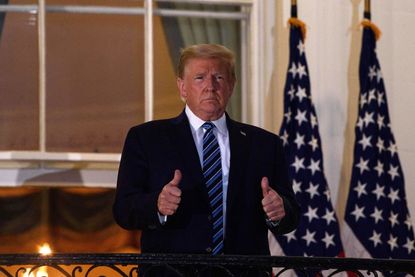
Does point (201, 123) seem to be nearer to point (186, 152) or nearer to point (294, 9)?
point (186, 152)

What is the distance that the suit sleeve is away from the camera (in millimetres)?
4016

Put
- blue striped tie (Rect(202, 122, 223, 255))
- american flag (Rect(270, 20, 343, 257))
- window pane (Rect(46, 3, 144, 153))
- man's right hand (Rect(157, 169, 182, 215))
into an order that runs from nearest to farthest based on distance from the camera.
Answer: man's right hand (Rect(157, 169, 182, 215)) < blue striped tie (Rect(202, 122, 223, 255)) < american flag (Rect(270, 20, 343, 257)) < window pane (Rect(46, 3, 144, 153))

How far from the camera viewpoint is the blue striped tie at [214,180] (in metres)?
4.11

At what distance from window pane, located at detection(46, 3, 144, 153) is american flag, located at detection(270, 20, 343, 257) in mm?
918

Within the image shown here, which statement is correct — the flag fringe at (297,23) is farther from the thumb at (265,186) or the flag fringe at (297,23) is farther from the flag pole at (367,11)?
the thumb at (265,186)

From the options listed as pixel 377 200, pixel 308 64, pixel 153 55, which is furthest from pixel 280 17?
pixel 377 200

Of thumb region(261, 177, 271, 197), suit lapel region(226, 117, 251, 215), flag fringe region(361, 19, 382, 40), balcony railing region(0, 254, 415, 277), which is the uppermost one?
flag fringe region(361, 19, 382, 40)

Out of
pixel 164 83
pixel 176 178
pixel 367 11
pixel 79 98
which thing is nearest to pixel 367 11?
pixel 367 11

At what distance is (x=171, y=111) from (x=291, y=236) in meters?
1.07

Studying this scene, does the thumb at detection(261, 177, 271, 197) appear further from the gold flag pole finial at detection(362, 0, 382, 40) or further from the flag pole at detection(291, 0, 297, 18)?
the gold flag pole finial at detection(362, 0, 382, 40)

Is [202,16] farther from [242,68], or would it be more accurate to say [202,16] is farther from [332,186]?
[332,186]

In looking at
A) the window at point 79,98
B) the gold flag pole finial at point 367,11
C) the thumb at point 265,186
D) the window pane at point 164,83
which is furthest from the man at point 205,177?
the gold flag pole finial at point 367,11

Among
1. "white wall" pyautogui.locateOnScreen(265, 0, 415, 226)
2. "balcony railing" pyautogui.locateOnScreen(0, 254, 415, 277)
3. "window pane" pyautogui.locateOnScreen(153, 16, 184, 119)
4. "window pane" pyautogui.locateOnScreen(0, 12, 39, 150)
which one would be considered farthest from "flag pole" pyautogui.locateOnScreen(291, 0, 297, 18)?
"balcony railing" pyautogui.locateOnScreen(0, 254, 415, 277)

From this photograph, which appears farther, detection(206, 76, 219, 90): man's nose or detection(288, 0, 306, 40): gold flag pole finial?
detection(288, 0, 306, 40): gold flag pole finial
